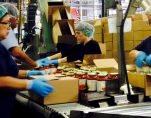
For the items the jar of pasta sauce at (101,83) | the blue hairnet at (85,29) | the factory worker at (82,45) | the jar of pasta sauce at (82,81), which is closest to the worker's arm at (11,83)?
the jar of pasta sauce at (82,81)

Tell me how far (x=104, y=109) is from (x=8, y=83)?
0.76m

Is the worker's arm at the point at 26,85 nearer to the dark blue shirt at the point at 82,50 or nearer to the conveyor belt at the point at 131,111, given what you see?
the conveyor belt at the point at 131,111

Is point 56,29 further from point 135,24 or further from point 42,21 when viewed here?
point 135,24

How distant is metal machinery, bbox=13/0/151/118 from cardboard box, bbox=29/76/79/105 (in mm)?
43

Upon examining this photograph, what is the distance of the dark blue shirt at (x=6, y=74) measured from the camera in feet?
5.86

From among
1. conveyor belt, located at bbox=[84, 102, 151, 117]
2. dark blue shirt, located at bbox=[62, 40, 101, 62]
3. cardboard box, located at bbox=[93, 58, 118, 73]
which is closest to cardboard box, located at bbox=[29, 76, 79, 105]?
cardboard box, located at bbox=[93, 58, 118, 73]

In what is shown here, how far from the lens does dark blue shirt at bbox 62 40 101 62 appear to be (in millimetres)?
3498

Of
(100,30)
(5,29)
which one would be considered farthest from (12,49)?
(100,30)

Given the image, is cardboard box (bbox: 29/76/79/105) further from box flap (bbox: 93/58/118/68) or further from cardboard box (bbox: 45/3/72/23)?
cardboard box (bbox: 45/3/72/23)

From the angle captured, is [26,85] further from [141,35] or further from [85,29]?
[141,35]

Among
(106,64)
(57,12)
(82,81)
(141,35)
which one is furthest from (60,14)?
(82,81)

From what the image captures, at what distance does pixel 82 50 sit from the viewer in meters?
3.58

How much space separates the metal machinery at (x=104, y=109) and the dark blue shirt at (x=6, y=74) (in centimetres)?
20

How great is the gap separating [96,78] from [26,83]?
51cm
